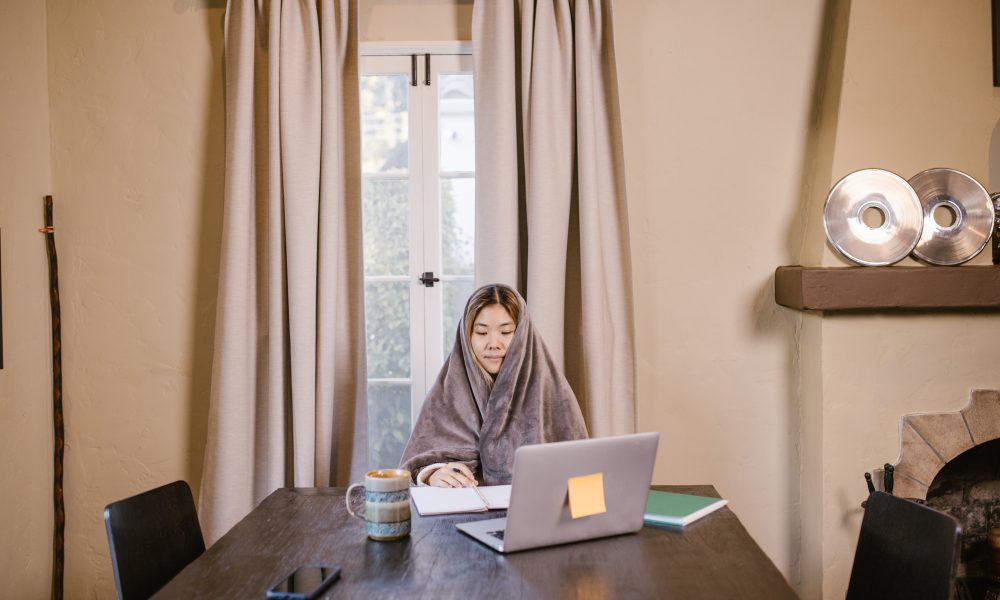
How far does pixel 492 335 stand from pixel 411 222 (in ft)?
2.74

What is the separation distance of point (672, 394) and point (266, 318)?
1422 mm

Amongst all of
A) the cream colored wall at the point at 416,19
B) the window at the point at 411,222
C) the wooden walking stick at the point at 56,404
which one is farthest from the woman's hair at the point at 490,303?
the wooden walking stick at the point at 56,404

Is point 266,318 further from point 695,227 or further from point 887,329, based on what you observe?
point 887,329

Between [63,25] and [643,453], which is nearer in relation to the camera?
[643,453]

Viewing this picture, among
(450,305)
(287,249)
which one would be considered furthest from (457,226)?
(287,249)

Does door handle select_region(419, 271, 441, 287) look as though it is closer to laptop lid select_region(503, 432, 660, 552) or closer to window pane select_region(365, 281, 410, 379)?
window pane select_region(365, 281, 410, 379)

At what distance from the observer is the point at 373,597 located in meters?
1.31

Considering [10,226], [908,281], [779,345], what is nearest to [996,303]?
[908,281]

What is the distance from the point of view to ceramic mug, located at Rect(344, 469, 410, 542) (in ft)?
5.15

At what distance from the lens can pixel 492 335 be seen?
2.27 metres

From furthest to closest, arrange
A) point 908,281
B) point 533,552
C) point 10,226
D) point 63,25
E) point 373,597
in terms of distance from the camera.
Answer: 1. point 63,25
2. point 10,226
3. point 908,281
4. point 533,552
5. point 373,597

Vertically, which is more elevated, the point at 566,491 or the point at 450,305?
the point at 450,305

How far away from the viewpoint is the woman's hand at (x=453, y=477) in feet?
6.40

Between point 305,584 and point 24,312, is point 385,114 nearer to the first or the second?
point 24,312
